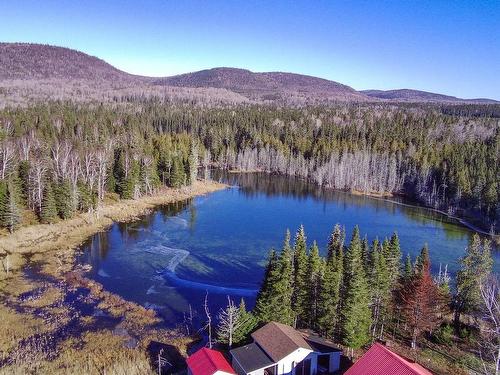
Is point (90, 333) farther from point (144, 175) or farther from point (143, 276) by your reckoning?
point (144, 175)

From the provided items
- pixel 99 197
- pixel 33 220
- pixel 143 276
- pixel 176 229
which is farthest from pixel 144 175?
pixel 143 276

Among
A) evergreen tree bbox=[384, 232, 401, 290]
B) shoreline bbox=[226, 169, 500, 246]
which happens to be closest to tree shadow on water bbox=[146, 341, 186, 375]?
evergreen tree bbox=[384, 232, 401, 290]

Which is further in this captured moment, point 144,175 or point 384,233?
point 144,175

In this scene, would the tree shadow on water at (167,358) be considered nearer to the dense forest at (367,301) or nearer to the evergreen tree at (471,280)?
the dense forest at (367,301)

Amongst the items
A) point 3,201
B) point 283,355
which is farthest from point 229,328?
point 3,201

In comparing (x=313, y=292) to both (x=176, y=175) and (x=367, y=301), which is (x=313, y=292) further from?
(x=176, y=175)

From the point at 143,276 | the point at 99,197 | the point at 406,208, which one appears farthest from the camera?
the point at 406,208

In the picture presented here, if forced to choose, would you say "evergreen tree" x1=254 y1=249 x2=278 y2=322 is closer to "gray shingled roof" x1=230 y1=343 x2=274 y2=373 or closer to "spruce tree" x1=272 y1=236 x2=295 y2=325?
"spruce tree" x1=272 y1=236 x2=295 y2=325
